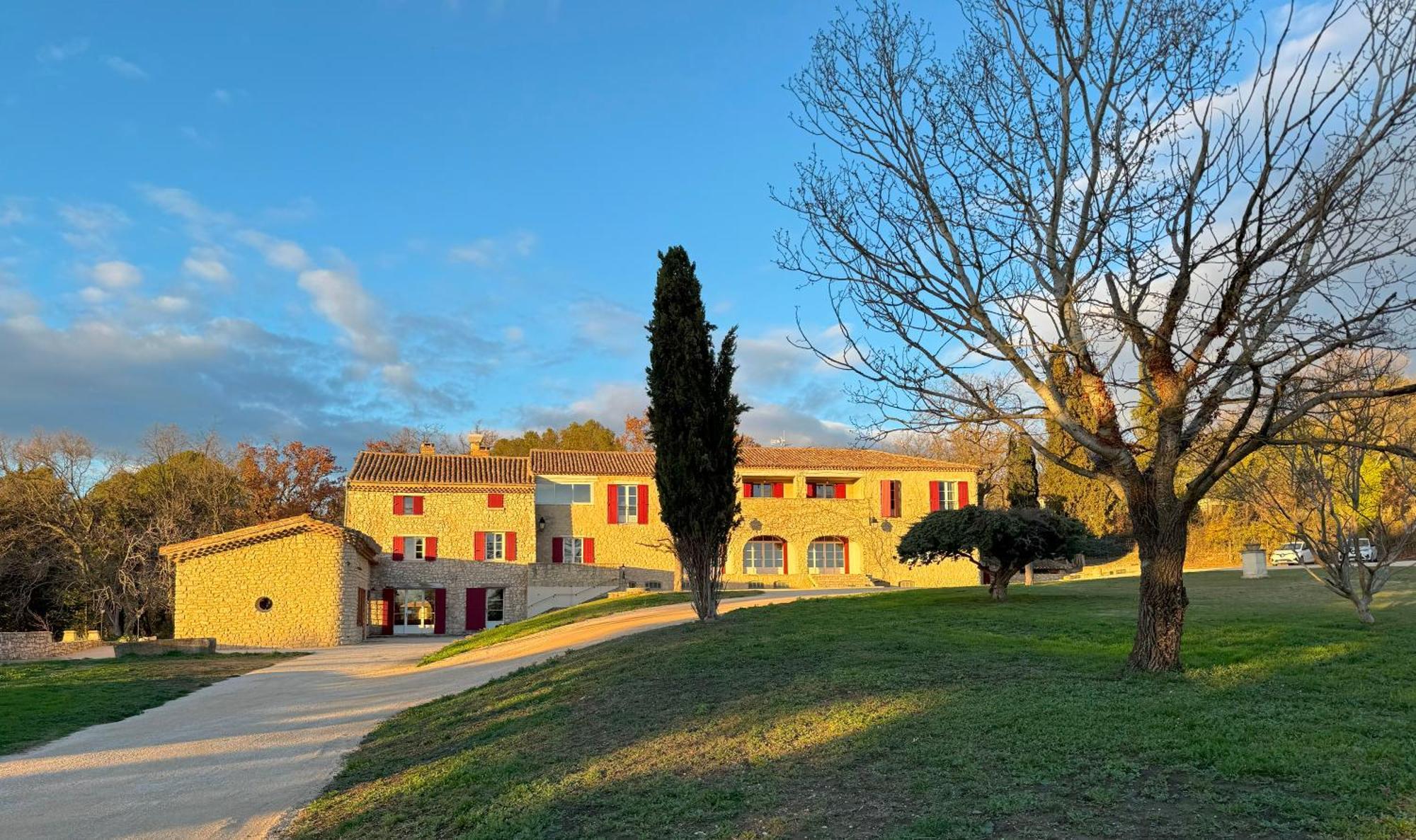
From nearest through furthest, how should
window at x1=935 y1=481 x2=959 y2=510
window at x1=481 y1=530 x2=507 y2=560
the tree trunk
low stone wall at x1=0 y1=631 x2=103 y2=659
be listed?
the tree trunk
low stone wall at x1=0 y1=631 x2=103 y2=659
window at x1=481 y1=530 x2=507 y2=560
window at x1=935 y1=481 x2=959 y2=510

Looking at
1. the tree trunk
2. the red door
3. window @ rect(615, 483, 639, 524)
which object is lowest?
the red door

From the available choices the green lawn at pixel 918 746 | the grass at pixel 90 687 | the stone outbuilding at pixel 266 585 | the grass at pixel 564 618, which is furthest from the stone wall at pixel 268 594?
the green lawn at pixel 918 746

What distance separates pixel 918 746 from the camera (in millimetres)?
6250

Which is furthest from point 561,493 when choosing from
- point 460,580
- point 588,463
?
point 460,580

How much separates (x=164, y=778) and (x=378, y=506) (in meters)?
30.6

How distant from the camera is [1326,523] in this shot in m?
13.0

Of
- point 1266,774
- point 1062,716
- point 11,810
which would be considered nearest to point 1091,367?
point 1062,716

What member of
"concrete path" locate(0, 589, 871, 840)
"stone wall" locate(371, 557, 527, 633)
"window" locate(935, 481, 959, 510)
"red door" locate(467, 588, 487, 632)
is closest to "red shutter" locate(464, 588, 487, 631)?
"red door" locate(467, 588, 487, 632)

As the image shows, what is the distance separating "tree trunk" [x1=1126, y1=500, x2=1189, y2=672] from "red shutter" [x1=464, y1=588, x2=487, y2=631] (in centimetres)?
3111

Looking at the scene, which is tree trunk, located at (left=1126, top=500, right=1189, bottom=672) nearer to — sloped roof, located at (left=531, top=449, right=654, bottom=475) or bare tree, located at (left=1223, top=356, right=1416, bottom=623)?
bare tree, located at (left=1223, top=356, right=1416, bottom=623)

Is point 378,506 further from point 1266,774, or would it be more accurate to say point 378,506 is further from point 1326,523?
point 1266,774

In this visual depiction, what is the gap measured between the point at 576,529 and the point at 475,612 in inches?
215

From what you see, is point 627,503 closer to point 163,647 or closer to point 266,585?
point 266,585

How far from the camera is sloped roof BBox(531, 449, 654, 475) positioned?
39656mm
